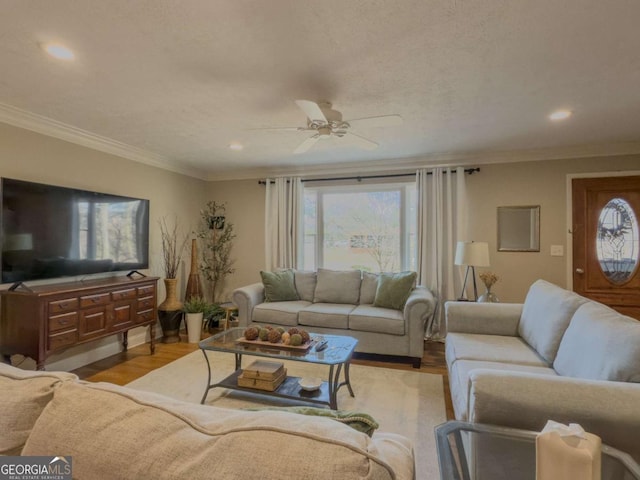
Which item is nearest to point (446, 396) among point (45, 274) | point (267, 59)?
point (267, 59)

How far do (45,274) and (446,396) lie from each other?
373 cm

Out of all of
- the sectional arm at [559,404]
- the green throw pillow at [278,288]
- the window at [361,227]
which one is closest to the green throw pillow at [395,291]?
the window at [361,227]

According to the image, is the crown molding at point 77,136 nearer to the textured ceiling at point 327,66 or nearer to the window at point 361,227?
the textured ceiling at point 327,66

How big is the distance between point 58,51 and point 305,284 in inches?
130

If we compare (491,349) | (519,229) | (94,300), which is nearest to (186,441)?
(491,349)

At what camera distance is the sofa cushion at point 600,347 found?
1.47 meters

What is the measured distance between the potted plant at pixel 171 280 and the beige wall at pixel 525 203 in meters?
3.93

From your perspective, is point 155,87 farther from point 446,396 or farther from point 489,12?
point 446,396

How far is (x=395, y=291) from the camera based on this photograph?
3799 mm

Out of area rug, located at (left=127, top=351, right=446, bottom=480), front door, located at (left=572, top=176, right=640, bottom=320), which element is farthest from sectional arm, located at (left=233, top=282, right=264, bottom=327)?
front door, located at (left=572, top=176, right=640, bottom=320)

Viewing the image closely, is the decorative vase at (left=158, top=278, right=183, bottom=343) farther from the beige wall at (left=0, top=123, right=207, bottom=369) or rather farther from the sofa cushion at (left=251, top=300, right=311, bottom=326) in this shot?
the sofa cushion at (left=251, top=300, right=311, bottom=326)

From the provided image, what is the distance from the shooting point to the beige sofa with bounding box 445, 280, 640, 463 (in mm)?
1288

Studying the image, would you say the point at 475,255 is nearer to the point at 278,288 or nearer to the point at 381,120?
the point at 381,120

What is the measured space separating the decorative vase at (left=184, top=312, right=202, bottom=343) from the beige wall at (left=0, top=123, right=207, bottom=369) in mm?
577
